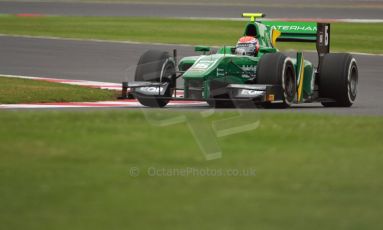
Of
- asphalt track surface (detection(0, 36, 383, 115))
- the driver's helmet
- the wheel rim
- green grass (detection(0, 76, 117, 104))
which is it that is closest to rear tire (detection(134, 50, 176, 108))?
the driver's helmet

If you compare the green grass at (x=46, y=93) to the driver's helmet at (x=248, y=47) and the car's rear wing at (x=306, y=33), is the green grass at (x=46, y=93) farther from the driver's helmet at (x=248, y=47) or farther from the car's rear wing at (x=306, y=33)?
the car's rear wing at (x=306, y=33)

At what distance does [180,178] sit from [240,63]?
8.65 m

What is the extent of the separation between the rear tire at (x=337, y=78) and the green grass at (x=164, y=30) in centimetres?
1378

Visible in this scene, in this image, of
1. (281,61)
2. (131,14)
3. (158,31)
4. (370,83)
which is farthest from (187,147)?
(131,14)

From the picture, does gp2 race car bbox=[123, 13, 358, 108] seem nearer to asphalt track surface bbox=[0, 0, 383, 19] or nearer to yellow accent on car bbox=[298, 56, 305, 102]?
yellow accent on car bbox=[298, 56, 305, 102]

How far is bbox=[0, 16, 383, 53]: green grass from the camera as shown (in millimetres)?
34250

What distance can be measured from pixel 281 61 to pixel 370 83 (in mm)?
7483

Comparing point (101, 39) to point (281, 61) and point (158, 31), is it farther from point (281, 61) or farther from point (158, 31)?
point (281, 61)

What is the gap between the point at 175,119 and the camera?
12523 mm

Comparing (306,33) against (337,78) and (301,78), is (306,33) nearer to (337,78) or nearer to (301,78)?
(337,78)

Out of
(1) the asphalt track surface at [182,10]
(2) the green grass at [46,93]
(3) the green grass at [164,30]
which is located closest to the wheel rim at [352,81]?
(2) the green grass at [46,93]

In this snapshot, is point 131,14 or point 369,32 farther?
point 131,14

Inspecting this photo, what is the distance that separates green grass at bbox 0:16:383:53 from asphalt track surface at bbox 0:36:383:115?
2.45 meters

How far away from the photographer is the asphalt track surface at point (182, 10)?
49531 millimetres
